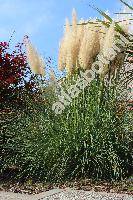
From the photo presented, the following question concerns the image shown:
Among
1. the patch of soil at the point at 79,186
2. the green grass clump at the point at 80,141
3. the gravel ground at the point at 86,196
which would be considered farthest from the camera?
the green grass clump at the point at 80,141

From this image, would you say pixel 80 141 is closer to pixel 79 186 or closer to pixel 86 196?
pixel 79 186

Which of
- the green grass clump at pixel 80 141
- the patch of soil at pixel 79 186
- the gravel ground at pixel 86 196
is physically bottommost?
the gravel ground at pixel 86 196

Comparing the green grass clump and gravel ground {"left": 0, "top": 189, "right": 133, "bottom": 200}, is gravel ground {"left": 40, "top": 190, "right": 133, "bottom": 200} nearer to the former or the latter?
gravel ground {"left": 0, "top": 189, "right": 133, "bottom": 200}

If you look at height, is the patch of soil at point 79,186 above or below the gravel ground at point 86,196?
above

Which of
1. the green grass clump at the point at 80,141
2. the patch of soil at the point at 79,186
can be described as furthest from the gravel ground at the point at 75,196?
the green grass clump at the point at 80,141

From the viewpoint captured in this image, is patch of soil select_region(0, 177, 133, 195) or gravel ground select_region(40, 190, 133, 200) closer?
gravel ground select_region(40, 190, 133, 200)

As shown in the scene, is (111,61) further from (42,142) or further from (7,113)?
(7,113)

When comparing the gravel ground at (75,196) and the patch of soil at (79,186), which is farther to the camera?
the patch of soil at (79,186)

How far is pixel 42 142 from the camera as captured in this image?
691cm

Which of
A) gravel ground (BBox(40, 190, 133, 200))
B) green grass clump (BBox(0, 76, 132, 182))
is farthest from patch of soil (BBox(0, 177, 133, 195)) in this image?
gravel ground (BBox(40, 190, 133, 200))

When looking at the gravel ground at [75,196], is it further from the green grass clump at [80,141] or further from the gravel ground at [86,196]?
the green grass clump at [80,141]

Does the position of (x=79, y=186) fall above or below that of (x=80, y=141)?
below

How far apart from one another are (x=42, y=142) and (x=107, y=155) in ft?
3.08

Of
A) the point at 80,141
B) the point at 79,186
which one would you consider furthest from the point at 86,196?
the point at 80,141
